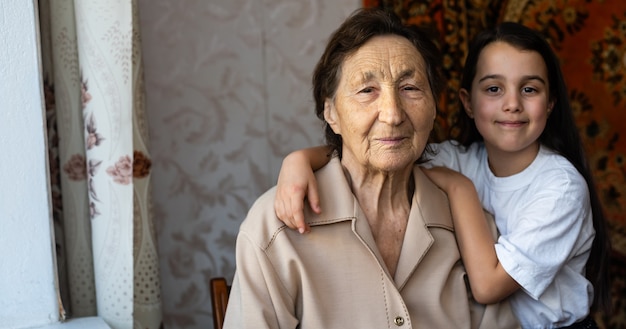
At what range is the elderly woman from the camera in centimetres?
186

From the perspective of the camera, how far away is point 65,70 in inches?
77.7

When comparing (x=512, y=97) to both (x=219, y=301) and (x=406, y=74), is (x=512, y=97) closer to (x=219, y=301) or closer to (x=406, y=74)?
(x=406, y=74)

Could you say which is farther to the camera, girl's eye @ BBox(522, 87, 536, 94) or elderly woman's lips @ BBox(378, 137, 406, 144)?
girl's eye @ BBox(522, 87, 536, 94)

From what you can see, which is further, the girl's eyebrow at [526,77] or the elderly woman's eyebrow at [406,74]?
the girl's eyebrow at [526,77]

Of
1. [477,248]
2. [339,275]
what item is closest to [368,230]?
[339,275]

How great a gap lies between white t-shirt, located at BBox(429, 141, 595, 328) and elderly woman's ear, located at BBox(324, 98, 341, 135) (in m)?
0.51

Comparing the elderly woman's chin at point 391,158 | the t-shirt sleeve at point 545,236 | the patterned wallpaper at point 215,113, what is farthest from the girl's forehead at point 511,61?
the patterned wallpaper at point 215,113

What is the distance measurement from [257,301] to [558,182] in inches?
34.0

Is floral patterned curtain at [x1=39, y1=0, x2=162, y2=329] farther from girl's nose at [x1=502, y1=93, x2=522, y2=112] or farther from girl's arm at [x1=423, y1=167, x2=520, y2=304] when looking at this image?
girl's nose at [x1=502, y1=93, x2=522, y2=112]

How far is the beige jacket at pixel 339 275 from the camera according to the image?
1843mm

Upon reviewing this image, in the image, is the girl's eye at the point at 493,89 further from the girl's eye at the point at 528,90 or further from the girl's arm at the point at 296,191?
the girl's arm at the point at 296,191

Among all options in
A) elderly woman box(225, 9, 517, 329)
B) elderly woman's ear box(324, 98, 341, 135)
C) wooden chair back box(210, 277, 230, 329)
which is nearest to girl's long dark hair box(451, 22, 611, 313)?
elderly woman box(225, 9, 517, 329)

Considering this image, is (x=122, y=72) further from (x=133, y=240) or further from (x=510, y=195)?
(x=510, y=195)

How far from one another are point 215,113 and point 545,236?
1211 millimetres
